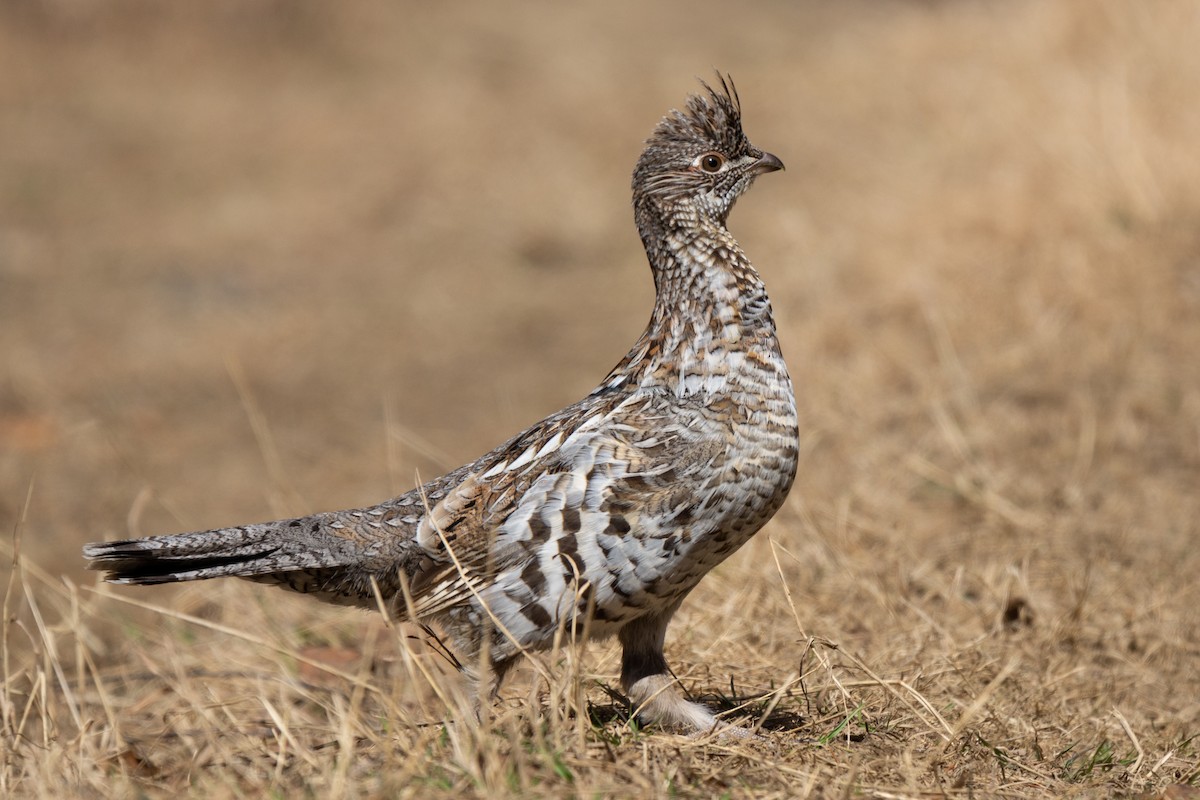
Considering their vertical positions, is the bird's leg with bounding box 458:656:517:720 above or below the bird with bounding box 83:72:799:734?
below

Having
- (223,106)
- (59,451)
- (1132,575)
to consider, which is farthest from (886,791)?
(223,106)

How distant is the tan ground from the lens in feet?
10.8

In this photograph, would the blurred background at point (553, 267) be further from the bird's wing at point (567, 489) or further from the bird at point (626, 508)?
the bird's wing at point (567, 489)

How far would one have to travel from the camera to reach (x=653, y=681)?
11.5ft

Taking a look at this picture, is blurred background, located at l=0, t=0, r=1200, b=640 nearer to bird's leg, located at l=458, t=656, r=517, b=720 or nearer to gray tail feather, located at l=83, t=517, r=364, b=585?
gray tail feather, located at l=83, t=517, r=364, b=585

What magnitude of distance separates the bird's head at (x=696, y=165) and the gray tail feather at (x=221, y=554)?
126 centimetres

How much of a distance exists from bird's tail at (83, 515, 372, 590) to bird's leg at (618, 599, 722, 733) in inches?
29.1

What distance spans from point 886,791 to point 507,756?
31.9 inches

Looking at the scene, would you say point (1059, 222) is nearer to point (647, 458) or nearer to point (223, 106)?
point (647, 458)

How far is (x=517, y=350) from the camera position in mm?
9141

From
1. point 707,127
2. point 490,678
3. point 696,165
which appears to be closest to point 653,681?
point 490,678

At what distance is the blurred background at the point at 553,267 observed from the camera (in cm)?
603

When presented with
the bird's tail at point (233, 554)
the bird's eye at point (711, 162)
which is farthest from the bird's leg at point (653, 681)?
the bird's eye at point (711, 162)

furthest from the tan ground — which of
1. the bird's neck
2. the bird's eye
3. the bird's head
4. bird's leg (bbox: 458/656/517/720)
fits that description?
the bird's eye
